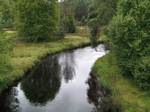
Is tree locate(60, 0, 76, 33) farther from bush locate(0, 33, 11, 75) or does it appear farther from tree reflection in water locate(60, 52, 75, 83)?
bush locate(0, 33, 11, 75)

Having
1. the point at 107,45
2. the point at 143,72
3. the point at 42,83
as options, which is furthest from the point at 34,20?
the point at 143,72

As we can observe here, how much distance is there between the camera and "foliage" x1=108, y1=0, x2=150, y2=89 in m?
33.1

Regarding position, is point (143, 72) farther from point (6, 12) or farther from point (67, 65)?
point (6, 12)

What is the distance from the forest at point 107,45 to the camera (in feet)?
109

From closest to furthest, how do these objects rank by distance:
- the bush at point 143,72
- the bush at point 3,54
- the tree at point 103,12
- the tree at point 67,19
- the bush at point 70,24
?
the bush at point 143,72 → the bush at point 3,54 → the tree at point 103,12 → the bush at point 70,24 → the tree at point 67,19

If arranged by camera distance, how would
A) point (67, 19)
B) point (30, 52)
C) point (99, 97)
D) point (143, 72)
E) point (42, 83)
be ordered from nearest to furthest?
point (143, 72), point (99, 97), point (42, 83), point (30, 52), point (67, 19)

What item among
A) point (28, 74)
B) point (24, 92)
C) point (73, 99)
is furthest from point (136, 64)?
point (28, 74)

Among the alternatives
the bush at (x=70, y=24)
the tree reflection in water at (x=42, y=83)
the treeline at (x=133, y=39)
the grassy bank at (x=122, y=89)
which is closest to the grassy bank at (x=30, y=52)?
the tree reflection in water at (x=42, y=83)

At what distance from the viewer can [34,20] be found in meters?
71.8

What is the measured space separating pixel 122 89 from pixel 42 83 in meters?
14.2

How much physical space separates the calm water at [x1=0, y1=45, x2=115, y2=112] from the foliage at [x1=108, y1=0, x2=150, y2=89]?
5431mm

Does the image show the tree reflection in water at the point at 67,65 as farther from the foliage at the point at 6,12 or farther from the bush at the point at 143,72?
the foliage at the point at 6,12

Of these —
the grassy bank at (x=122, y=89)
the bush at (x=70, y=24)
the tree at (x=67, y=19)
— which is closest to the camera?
the grassy bank at (x=122, y=89)

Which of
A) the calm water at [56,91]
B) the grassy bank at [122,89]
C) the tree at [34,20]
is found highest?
the tree at [34,20]
